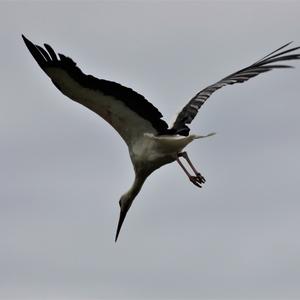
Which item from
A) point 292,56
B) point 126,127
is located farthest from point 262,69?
point 126,127

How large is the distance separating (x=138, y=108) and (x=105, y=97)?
2.08 ft

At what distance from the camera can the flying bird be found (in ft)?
96.2

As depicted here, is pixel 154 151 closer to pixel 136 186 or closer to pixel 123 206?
pixel 136 186

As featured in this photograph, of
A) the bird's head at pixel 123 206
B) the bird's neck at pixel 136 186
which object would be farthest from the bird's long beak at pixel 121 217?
the bird's neck at pixel 136 186

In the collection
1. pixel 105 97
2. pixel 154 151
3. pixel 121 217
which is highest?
pixel 105 97

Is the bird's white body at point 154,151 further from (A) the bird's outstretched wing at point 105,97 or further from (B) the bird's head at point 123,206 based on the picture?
(B) the bird's head at point 123,206

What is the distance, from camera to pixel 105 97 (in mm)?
29766

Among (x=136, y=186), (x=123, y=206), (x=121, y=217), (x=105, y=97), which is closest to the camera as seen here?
(x=105, y=97)

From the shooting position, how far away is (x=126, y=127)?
3031 cm

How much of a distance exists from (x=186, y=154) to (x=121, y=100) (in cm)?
194

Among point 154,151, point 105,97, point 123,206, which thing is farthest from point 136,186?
point 105,97

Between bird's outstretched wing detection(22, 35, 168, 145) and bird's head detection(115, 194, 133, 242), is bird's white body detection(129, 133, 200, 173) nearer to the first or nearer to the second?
bird's outstretched wing detection(22, 35, 168, 145)

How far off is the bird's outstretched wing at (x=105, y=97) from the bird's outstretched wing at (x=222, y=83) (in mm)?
372

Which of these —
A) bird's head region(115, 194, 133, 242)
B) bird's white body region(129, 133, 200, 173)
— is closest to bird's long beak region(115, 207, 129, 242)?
bird's head region(115, 194, 133, 242)
